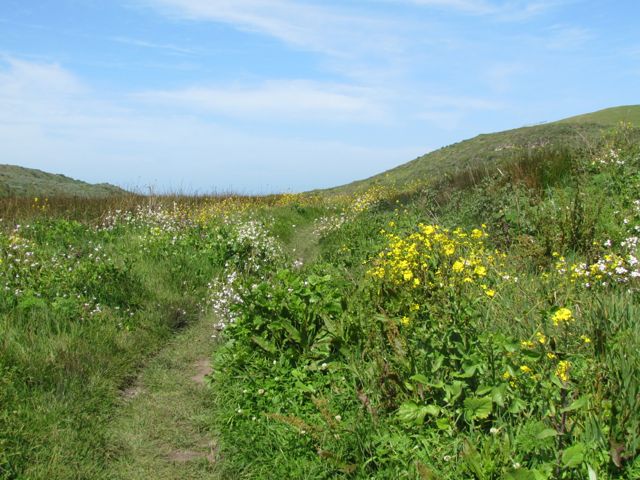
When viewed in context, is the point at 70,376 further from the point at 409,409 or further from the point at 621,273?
the point at 621,273

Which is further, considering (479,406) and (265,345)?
(265,345)

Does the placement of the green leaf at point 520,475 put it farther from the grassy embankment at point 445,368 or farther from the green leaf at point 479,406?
the green leaf at point 479,406

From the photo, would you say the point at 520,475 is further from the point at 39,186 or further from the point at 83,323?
the point at 39,186

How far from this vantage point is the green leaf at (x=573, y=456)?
9.01 ft

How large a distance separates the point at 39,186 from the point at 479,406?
85.8 ft

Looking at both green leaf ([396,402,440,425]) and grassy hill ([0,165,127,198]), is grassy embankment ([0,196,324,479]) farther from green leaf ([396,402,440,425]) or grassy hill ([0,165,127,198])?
grassy hill ([0,165,127,198])

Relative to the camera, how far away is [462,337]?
383 cm

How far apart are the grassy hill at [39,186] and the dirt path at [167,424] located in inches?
644

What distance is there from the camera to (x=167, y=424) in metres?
5.15

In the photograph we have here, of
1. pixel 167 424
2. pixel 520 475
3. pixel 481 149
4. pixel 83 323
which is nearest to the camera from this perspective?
pixel 520 475

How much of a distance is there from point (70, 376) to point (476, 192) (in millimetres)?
8391

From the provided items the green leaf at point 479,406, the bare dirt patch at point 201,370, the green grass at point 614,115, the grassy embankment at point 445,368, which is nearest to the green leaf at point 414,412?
the grassy embankment at point 445,368

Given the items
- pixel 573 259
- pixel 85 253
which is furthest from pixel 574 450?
pixel 85 253

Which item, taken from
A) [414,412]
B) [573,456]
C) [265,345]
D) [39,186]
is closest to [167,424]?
[265,345]
